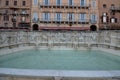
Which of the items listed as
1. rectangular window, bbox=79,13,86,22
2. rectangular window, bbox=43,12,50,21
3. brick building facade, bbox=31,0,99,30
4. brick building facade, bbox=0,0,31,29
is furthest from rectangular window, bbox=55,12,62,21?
brick building facade, bbox=0,0,31,29

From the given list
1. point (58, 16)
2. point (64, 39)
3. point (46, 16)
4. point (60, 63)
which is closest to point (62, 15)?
point (58, 16)

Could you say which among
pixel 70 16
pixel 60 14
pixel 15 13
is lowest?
pixel 70 16

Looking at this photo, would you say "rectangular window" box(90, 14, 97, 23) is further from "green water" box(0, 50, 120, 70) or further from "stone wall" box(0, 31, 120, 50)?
"green water" box(0, 50, 120, 70)

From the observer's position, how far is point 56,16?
4362 cm

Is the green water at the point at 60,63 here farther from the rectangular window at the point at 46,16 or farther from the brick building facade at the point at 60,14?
the brick building facade at the point at 60,14

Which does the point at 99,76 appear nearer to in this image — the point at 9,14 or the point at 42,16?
the point at 42,16

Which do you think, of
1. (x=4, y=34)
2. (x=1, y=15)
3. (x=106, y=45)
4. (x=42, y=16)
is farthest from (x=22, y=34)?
(x=1, y=15)

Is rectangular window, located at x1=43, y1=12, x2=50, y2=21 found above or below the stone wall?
above

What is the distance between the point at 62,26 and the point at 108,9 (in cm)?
1150

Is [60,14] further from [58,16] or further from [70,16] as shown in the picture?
[70,16]

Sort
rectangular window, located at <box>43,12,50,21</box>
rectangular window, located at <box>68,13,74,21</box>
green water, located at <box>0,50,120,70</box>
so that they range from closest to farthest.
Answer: green water, located at <box>0,50,120,70</box>, rectangular window, located at <box>43,12,50,21</box>, rectangular window, located at <box>68,13,74,21</box>

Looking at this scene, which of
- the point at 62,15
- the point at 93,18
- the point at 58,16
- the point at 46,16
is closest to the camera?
the point at 46,16

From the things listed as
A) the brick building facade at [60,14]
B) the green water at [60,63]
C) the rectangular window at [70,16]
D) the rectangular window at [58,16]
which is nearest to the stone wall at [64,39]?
the green water at [60,63]

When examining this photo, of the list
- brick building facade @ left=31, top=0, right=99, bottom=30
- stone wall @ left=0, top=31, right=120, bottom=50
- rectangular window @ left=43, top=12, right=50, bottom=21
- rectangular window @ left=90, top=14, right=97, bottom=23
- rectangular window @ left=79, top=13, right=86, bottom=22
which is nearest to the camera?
stone wall @ left=0, top=31, right=120, bottom=50
